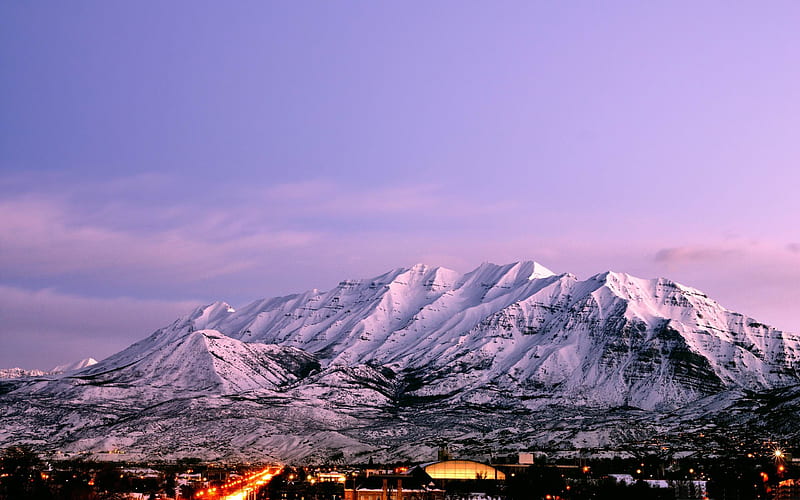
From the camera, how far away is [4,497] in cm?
19825

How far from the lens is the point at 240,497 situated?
643 feet

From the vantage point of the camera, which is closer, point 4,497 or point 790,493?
point 790,493

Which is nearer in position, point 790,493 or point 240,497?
point 790,493

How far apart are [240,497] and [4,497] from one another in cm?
3995

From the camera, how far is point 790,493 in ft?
586

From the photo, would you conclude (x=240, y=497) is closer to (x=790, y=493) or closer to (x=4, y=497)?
(x=4, y=497)

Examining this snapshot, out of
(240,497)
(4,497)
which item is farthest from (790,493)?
(4,497)

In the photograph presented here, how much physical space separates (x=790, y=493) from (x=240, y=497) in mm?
87320

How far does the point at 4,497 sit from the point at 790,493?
126973 mm
